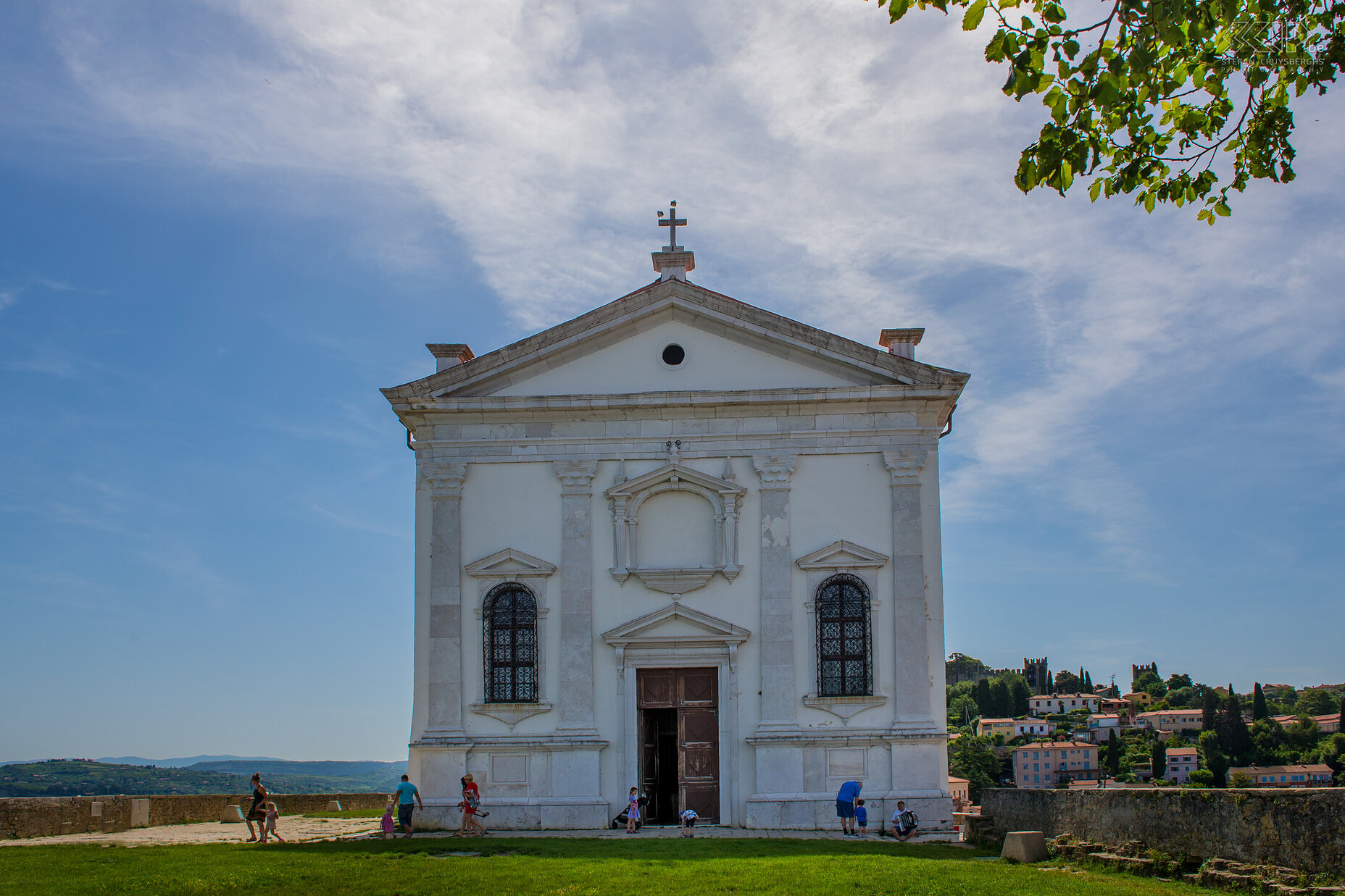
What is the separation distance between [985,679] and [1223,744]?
80.3 m

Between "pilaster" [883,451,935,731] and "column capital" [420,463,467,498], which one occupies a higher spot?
"column capital" [420,463,467,498]

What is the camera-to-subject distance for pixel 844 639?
20.9 metres

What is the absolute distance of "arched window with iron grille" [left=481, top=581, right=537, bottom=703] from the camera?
2100cm

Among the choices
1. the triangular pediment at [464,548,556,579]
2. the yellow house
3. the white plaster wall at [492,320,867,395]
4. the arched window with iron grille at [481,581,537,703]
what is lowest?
the yellow house

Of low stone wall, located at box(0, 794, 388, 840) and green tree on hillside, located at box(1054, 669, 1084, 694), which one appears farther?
green tree on hillside, located at box(1054, 669, 1084, 694)

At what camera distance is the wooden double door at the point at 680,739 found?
20.8 metres

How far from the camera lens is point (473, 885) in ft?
41.7

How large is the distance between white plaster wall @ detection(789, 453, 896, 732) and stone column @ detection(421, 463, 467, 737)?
608 centimetres

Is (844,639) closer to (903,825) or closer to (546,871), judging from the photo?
(903,825)

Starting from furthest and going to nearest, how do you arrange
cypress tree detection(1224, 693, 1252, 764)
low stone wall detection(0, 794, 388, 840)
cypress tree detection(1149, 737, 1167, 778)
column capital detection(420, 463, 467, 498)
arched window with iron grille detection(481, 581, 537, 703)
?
cypress tree detection(1149, 737, 1167, 778), cypress tree detection(1224, 693, 1252, 764), column capital detection(420, 463, 467, 498), arched window with iron grille detection(481, 581, 537, 703), low stone wall detection(0, 794, 388, 840)

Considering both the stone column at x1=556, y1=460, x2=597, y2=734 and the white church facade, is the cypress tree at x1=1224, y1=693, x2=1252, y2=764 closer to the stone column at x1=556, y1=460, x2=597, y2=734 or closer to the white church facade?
the white church facade

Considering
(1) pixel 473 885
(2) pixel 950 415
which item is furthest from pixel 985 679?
(1) pixel 473 885

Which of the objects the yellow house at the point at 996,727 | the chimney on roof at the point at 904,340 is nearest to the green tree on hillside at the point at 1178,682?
the yellow house at the point at 996,727

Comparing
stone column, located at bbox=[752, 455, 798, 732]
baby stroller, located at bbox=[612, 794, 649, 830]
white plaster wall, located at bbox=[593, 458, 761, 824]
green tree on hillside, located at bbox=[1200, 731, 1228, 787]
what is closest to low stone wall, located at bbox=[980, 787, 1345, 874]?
stone column, located at bbox=[752, 455, 798, 732]
